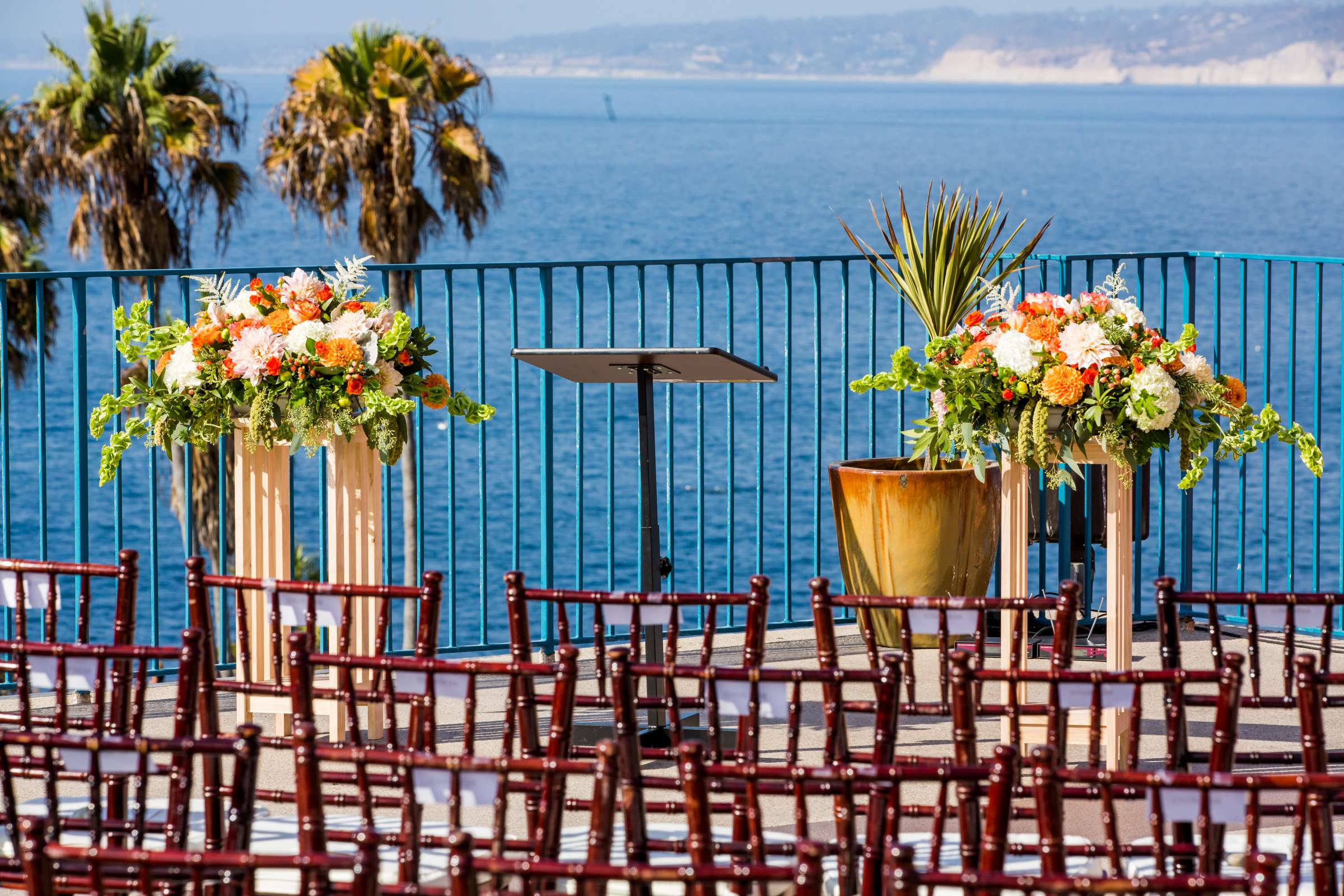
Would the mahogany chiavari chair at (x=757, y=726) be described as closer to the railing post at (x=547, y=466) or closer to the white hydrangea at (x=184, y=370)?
the white hydrangea at (x=184, y=370)

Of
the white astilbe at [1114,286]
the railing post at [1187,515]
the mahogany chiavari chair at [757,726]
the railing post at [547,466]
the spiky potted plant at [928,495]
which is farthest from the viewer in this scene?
the railing post at [1187,515]

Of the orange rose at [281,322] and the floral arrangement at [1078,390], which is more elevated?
the orange rose at [281,322]

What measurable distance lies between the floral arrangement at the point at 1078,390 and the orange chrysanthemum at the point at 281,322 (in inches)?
56.7

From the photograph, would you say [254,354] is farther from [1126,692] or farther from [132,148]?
[132,148]

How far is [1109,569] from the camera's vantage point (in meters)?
4.38

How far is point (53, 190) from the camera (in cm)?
2002

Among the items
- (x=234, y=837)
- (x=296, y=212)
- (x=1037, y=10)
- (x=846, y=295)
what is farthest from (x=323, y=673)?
(x=1037, y=10)

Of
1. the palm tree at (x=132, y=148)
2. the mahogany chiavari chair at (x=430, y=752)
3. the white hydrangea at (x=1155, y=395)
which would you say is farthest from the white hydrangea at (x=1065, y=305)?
the palm tree at (x=132, y=148)

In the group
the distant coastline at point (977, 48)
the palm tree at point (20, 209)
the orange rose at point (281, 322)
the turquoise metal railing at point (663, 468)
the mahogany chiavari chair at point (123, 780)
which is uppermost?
the distant coastline at point (977, 48)

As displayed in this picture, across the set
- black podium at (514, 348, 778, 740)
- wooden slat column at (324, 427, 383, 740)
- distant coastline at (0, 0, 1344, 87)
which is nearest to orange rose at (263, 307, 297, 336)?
wooden slat column at (324, 427, 383, 740)

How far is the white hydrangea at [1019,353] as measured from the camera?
14.3 ft

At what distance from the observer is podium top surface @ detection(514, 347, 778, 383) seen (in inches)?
164

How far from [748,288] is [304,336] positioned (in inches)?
2394

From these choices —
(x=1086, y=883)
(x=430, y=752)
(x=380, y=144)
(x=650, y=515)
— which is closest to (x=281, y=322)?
(x=650, y=515)
